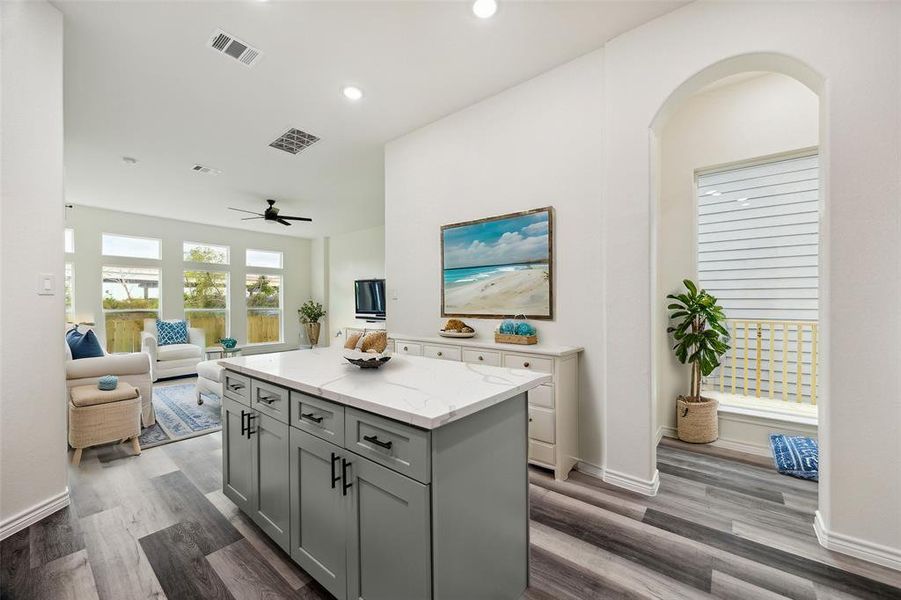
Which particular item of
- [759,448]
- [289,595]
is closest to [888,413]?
[759,448]

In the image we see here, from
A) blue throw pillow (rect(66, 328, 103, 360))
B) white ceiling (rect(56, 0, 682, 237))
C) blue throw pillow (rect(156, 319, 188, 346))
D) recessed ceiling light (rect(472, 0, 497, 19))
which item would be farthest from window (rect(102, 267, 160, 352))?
recessed ceiling light (rect(472, 0, 497, 19))

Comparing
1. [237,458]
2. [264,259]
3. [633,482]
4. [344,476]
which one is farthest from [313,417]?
[264,259]

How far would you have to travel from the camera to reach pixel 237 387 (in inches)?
80.0

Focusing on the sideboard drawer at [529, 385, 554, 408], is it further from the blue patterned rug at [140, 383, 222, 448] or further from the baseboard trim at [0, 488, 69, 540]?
the blue patterned rug at [140, 383, 222, 448]

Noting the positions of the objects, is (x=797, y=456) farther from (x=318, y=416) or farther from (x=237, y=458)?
(x=237, y=458)

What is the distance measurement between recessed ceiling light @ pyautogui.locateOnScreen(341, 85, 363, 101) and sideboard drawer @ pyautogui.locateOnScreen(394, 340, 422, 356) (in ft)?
7.13

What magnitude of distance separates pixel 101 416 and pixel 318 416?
2645 mm

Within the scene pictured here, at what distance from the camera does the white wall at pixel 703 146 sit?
2.87 meters

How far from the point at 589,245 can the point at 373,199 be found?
4.28 meters

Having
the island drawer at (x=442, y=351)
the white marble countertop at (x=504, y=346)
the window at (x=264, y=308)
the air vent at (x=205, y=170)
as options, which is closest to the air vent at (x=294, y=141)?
the air vent at (x=205, y=170)

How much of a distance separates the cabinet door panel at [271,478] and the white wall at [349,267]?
5.75 meters

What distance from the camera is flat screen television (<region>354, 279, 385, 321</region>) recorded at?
7406mm

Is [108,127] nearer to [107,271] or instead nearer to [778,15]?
[107,271]

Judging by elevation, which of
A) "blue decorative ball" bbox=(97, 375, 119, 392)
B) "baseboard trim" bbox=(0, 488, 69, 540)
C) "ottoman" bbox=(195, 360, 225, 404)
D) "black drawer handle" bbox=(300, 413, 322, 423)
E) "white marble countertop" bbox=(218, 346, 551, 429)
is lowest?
"baseboard trim" bbox=(0, 488, 69, 540)
